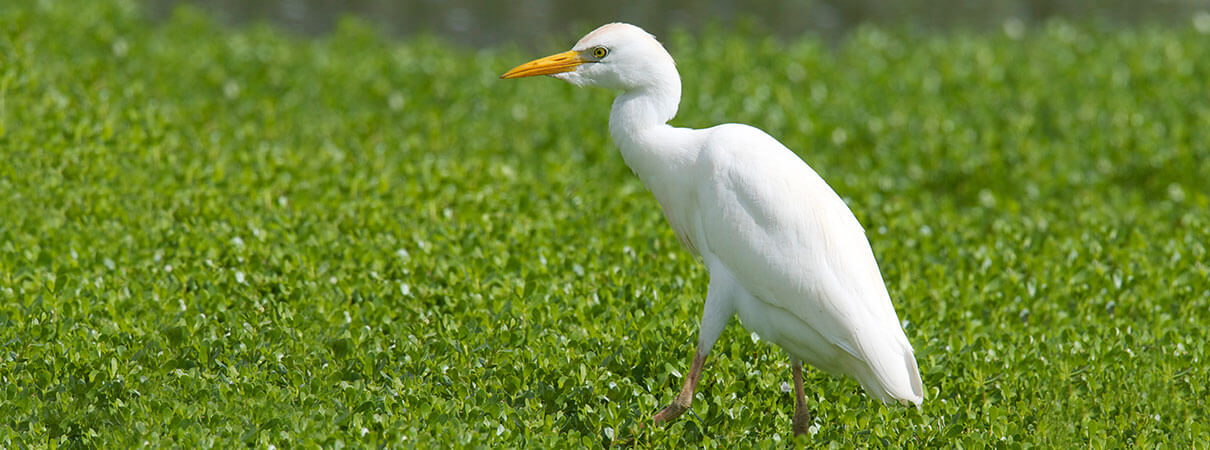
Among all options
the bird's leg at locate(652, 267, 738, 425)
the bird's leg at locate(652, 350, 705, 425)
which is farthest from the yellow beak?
the bird's leg at locate(652, 350, 705, 425)

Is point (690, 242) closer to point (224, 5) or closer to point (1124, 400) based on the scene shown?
point (1124, 400)

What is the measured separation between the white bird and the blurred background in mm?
7732

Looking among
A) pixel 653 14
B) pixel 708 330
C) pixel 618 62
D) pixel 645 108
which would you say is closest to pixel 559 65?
pixel 618 62

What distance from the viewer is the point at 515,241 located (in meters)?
6.29

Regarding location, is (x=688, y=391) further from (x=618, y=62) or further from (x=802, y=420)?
(x=618, y=62)

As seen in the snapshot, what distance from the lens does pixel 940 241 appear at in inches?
267

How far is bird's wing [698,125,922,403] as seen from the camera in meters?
4.31

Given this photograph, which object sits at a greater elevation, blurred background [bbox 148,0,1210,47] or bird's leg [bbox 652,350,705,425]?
bird's leg [bbox 652,350,705,425]

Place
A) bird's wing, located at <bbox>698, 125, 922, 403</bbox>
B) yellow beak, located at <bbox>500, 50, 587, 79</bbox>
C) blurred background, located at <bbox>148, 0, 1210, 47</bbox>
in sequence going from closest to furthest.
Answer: bird's wing, located at <bbox>698, 125, 922, 403</bbox>
yellow beak, located at <bbox>500, 50, 587, 79</bbox>
blurred background, located at <bbox>148, 0, 1210, 47</bbox>

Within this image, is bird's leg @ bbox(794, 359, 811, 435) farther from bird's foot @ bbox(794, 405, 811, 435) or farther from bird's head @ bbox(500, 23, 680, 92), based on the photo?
bird's head @ bbox(500, 23, 680, 92)

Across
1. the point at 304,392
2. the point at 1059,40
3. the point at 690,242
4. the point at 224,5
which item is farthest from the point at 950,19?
the point at 304,392

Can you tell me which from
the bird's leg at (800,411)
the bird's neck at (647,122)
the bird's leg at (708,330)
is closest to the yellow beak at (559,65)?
the bird's neck at (647,122)

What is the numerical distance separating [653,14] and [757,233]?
32.9 ft

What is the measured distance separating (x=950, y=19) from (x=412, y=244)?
10268 mm
